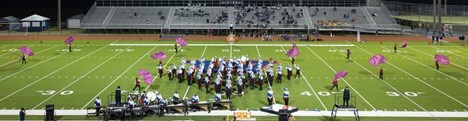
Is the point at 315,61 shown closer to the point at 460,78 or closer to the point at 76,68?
the point at 460,78

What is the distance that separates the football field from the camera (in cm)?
1905

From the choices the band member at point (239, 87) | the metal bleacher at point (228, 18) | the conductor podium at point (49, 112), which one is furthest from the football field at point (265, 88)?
the metal bleacher at point (228, 18)

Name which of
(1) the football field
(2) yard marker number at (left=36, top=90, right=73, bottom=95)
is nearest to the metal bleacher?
(1) the football field

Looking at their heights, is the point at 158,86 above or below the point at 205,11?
below

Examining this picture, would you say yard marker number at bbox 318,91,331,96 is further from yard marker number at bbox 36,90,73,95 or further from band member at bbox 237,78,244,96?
→ yard marker number at bbox 36,90,73,95

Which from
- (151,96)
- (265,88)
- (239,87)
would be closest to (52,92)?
(151,96)

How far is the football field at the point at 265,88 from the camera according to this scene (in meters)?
19.0

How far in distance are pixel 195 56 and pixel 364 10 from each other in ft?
104

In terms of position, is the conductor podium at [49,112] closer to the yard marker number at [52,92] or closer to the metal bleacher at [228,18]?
the yard marker number at [52,92]

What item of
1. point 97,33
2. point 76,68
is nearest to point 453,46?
point 76,68

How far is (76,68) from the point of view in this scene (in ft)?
89.9

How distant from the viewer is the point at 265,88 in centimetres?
2161

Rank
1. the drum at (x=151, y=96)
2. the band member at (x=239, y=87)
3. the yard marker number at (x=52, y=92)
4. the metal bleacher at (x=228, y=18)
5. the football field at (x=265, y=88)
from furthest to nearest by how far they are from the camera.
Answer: the metal bleacher at (x=228, y=18) → the yard marker number at (x=52, y=92) → the band member at (x=239, y=87) → the football field at (x=265, y=88) → the drum at (x=151, y=96)

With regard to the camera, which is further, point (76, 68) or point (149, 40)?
point (149, 40)
